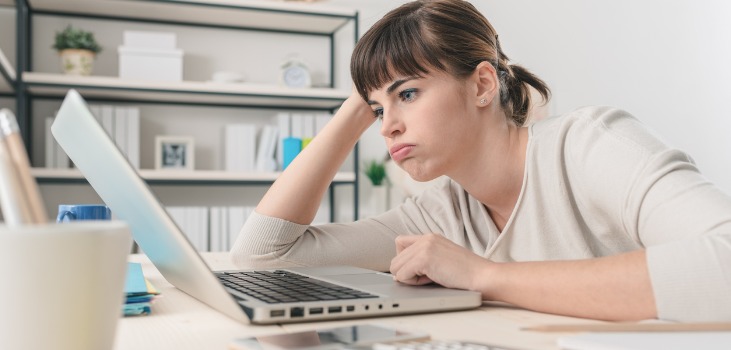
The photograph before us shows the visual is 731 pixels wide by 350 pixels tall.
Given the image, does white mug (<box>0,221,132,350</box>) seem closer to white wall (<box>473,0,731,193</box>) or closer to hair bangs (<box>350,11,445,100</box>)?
hair bangs (<box>350,11,445,100</box>)

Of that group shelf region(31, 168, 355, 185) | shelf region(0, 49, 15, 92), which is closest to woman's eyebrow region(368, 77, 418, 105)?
shelf region(0, 49, 15, 92)

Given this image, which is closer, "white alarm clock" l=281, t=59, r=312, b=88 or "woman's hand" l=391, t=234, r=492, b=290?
"woman's hand" l=391, t=234, r=492, b=290

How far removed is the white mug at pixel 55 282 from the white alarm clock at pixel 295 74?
9.34 ft

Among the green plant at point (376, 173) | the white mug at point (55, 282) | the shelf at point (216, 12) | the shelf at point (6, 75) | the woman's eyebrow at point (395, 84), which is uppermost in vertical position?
the shelf at point (216, 12)

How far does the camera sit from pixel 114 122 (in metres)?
3.01

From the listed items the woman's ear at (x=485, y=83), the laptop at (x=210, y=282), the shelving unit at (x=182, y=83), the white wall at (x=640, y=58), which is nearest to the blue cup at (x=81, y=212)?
the laptop at (x=210, y=282)

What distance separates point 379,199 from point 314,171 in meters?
2.11

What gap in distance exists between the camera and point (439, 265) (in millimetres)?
802

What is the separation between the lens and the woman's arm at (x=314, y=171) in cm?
127

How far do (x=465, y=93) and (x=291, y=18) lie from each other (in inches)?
86.7

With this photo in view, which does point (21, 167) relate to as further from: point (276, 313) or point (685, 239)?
point (685, 239)

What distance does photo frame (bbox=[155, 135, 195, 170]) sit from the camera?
3105 millimetres

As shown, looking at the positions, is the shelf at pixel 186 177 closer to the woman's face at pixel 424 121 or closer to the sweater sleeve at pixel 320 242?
the sweater sleeve at pixel 320 242

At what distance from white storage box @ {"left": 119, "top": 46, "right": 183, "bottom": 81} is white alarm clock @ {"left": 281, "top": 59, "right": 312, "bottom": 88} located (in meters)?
0.48
